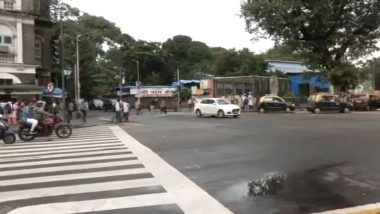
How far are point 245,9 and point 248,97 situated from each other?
782cm

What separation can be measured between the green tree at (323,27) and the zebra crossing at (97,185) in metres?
33.0

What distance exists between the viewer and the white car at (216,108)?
38.2 m

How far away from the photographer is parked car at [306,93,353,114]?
45.5 meters

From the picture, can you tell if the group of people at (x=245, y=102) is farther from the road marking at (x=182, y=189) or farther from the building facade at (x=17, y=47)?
the road marking at (x=182, y=189)

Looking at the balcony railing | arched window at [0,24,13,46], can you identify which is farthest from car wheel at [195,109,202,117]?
arched window at [0,24,13,46]

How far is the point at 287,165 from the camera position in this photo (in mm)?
11953

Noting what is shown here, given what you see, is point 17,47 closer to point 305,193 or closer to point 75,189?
point 75,189

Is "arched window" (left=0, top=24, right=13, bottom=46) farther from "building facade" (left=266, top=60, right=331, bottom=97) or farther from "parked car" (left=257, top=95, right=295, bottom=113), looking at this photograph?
"building facade" (left=266, top=60, right=331, bottom=97)

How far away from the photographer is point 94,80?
225 ft

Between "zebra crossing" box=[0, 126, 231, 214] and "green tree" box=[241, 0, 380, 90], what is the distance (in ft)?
108

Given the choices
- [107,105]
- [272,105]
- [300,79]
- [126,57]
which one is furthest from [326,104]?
[126,57]

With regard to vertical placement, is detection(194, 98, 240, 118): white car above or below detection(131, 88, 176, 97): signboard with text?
below

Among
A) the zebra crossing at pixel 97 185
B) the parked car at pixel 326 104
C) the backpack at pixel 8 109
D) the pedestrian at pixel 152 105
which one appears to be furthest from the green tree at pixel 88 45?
the zebra crossing at pixel 97 185

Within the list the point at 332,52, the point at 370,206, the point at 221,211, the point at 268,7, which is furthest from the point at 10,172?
the point at 332,52
